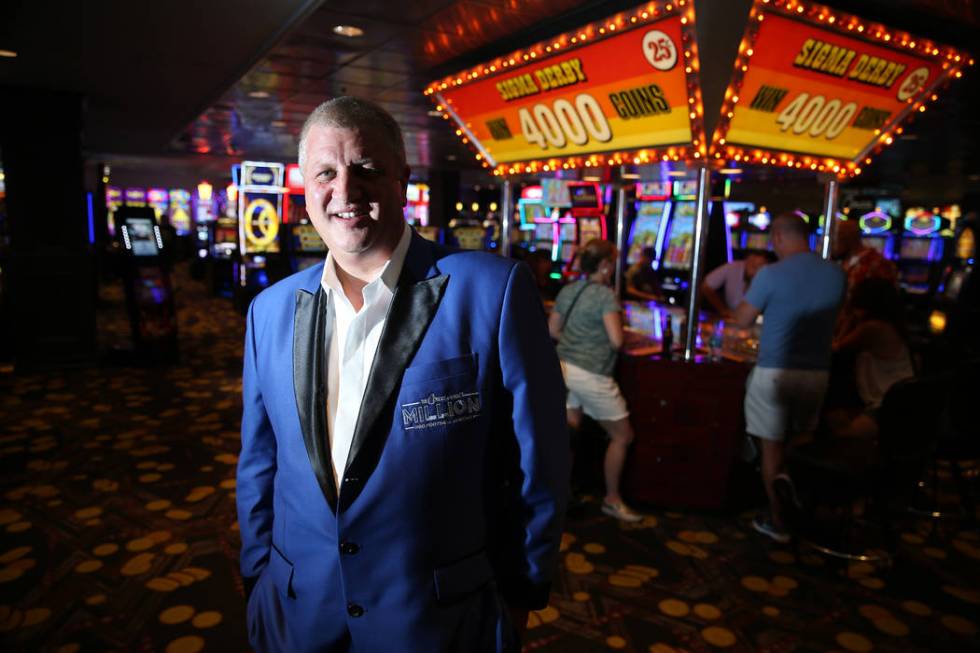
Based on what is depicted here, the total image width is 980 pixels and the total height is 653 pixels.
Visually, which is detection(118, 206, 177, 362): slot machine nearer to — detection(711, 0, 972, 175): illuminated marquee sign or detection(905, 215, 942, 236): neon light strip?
detection(711, 0, 972, 175): illuminated marquee sign

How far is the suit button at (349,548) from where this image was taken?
1.17 meters

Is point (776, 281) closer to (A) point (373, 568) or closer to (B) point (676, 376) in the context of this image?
(B) point (676, 376)

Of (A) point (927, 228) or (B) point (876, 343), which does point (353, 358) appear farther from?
(A) point (927, 228)

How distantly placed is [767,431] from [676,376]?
1.75 ft

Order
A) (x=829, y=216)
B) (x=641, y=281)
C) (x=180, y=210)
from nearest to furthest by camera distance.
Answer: (x=829, y=216) → (x=641, y=281) → (x=180, y=210)

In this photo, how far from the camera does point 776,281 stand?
3.29 metres

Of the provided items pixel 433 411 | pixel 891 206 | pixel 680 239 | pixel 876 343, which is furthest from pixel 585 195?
pixel 433 411

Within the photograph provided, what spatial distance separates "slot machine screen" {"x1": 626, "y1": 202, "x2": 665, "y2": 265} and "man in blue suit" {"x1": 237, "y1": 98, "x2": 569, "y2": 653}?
7.10 meters

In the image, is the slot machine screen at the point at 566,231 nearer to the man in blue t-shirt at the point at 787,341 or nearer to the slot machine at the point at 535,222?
the slot machine at the point at 535,222

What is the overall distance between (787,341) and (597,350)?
0.94m

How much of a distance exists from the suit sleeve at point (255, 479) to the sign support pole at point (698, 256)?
2.58 metres

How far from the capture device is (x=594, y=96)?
11.8 ft

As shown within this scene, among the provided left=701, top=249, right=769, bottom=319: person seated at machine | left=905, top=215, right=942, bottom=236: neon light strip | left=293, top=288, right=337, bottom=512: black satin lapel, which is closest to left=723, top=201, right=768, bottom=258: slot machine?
left=905, top=215, right=942, bottom=236: neon light strip

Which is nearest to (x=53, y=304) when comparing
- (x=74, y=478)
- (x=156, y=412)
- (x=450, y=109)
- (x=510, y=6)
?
(x=156, y=412)
